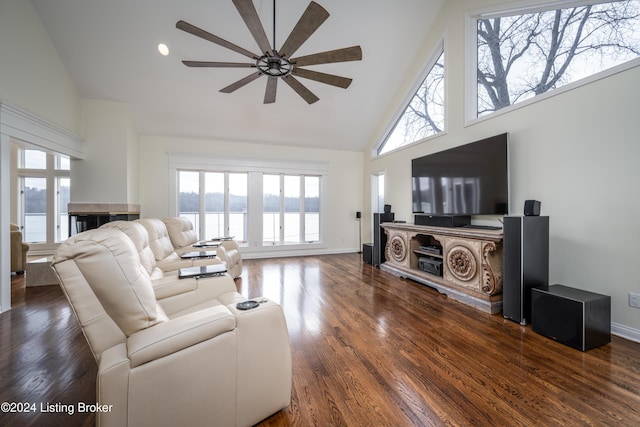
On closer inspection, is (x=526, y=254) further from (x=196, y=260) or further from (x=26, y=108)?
(x=26, y=108)

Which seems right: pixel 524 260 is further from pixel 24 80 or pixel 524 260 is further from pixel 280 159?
pixel 24 80

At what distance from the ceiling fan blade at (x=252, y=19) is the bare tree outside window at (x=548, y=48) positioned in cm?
302

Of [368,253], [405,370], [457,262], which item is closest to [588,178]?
[457,262]

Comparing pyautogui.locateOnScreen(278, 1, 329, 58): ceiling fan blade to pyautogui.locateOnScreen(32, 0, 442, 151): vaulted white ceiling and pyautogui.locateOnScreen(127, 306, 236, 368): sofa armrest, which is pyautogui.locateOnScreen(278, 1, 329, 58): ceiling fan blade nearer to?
pyautogui.locateOnScreen(32, 0, 442, 151): vaulted white ceiling

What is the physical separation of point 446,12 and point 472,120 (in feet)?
6.20

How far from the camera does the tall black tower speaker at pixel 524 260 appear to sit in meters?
2.49

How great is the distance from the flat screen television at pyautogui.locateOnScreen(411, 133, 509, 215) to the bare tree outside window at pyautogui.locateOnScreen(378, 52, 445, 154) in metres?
0.74

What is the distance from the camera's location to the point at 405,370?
5.98 feet

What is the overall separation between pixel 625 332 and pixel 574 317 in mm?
629

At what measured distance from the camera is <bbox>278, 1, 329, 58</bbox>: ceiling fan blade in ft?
6.65

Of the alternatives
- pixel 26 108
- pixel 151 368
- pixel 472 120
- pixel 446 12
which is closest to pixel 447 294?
pixel 472 120

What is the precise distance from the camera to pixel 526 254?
98.1 inches

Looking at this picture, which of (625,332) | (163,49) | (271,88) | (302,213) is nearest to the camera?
(625,332)

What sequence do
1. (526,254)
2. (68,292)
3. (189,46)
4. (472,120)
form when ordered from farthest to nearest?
(189,46) → (472,120) → (526,254) → (68,292)
